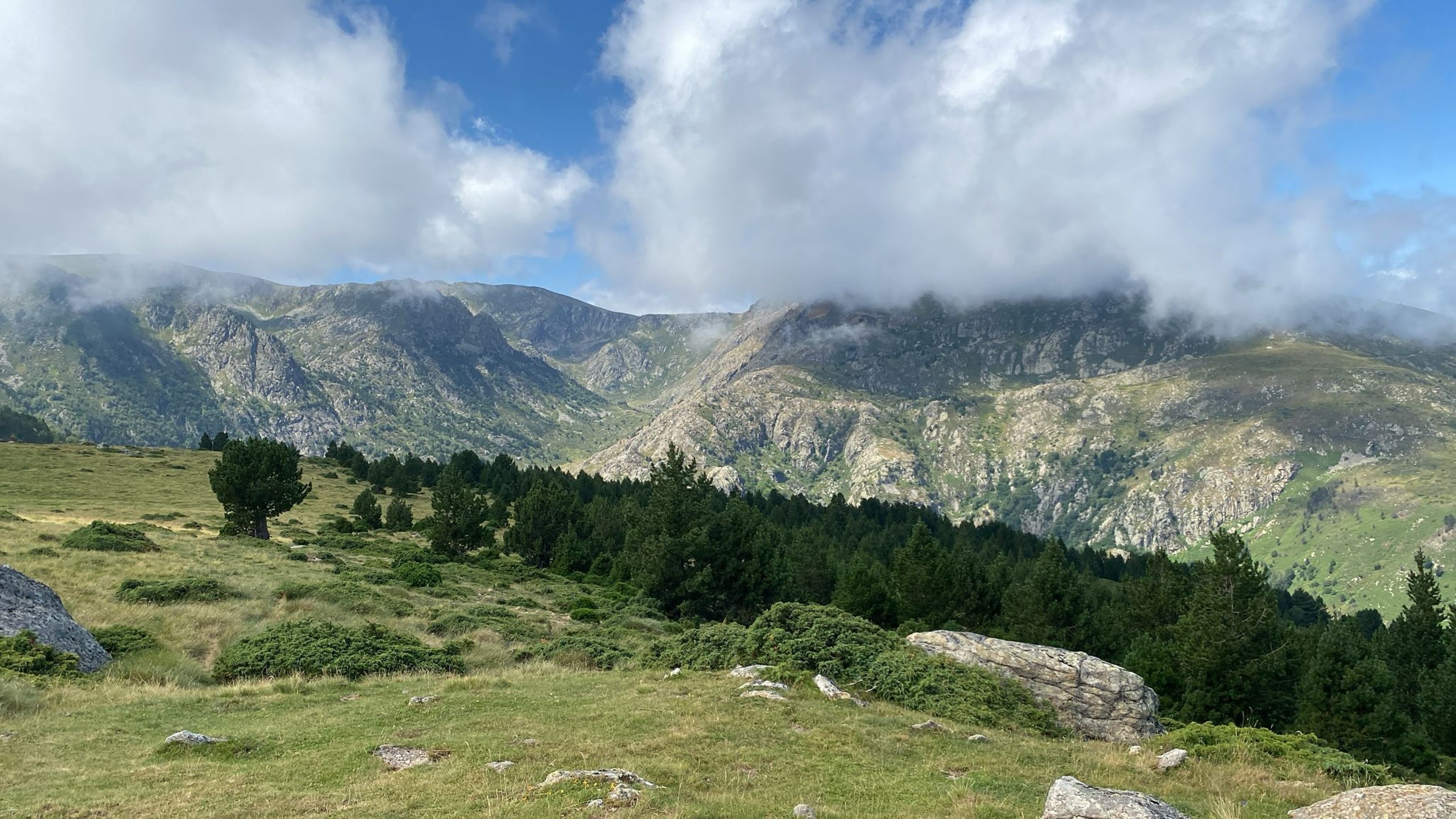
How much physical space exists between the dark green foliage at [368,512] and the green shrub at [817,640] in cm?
6747

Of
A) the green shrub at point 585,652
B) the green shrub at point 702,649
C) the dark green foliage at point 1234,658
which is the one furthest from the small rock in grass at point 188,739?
the dark green foliage at point 1234,658

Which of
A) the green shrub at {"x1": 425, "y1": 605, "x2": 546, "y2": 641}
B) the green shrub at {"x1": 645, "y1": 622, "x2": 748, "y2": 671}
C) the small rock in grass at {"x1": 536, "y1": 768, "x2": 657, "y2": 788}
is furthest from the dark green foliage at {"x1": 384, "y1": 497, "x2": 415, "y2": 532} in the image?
the small rock in grass at {"x1": 536, "y1": 768, "x2": 657, "y2": 788}

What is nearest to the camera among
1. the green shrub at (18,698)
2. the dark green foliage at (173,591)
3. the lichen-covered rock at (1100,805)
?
the lichen-covered rock at (1100,805)

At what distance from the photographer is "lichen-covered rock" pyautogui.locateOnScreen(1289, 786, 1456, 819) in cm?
995

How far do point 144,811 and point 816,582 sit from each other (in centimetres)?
7277

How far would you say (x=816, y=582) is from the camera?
265 ft

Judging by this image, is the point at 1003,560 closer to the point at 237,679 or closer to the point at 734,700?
the point at 734,700

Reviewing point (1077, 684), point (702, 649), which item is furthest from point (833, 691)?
point (1077, 684)

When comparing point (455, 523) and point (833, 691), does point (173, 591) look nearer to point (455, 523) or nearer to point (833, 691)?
point (833, 691)

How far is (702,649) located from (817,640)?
498 centimetres

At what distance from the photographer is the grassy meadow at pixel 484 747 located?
12.8 metres

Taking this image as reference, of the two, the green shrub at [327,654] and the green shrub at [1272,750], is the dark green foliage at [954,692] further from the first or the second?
the green shrub at [327,654]

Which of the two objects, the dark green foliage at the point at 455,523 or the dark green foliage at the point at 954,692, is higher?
the dark green foliage at the point at 954,692

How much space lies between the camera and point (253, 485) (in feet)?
205
